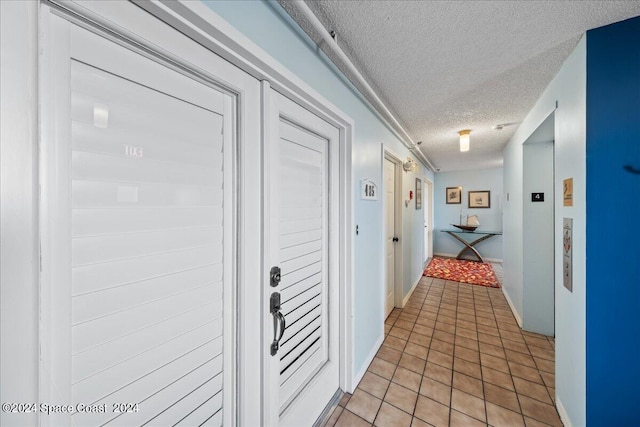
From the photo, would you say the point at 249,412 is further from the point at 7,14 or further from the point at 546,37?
the point at 546,37

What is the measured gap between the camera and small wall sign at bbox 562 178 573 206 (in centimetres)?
144

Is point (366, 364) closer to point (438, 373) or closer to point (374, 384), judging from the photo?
point (374, 384)

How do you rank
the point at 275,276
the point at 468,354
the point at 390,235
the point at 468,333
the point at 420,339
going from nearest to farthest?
the point at 275,276 → the point at 468,354 → the point at 420,339 → the point at 468,333 → the point at 390,235

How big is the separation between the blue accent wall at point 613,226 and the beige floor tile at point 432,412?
0.71 m

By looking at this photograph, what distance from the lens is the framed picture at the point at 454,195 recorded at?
6.38 meters

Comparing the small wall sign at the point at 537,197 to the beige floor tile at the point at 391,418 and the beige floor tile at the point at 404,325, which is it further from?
the beige floor tile at the point at 391,418

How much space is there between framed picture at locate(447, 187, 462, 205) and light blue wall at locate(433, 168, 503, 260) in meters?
0.07

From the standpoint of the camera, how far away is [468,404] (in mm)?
1663

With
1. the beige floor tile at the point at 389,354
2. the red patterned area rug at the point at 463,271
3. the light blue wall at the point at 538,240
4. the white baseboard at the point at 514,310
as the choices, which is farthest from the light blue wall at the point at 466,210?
the beige floor tile at the point at 389,354

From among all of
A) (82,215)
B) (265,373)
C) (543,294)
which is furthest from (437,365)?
(82,215)

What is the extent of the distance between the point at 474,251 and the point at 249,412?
6.27 m

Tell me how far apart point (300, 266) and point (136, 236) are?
84 centimetres

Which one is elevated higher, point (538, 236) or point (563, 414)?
point (538, 236)

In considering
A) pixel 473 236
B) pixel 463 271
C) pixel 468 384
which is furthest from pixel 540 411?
pixel 473 236
